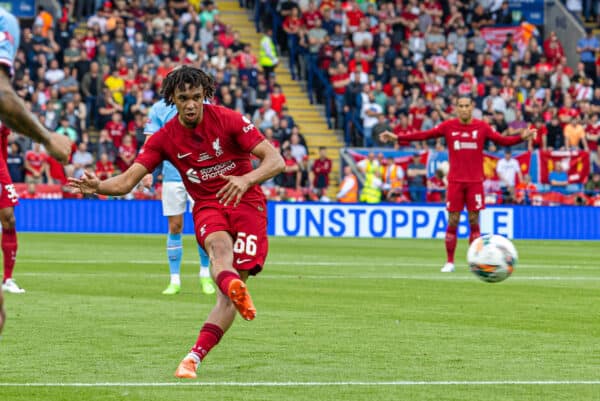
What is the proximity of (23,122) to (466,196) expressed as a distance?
13.6 meters

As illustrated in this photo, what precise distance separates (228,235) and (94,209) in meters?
22.1

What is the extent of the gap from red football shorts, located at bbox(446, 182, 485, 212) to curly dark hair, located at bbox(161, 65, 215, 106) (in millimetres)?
10616

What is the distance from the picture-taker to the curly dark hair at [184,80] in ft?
27.1

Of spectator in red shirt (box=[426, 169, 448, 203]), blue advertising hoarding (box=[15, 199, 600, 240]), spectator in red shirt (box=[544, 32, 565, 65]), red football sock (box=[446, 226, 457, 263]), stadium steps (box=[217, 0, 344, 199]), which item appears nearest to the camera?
red football sock (box=[446, 226, 457, 263])

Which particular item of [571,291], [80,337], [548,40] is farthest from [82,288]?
[548,40]

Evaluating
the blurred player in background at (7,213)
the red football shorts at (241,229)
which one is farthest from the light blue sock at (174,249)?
the red football shorts at (241,229)

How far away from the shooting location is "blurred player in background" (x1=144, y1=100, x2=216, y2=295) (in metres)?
13.7

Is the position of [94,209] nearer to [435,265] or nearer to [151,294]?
[435,265]

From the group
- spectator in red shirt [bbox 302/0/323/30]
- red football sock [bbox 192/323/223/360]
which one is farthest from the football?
spectator in red shirt [bbox 302/0/323/30]

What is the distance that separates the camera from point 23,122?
5703 mm

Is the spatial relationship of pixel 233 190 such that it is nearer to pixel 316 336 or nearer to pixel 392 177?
pixel 316 336

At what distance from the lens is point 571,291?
15.2 meters

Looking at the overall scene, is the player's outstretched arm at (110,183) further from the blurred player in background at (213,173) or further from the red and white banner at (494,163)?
the red and white banner at (494,163)

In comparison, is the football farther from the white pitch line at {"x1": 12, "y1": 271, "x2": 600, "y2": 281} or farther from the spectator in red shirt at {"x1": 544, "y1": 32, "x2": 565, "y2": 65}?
the spectator in red shirt at {"x1": 544, "y1": 32, "x2": 565, "y2": 65}
